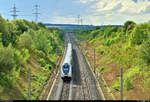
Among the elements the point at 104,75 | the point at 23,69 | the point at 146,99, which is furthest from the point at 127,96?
the point at 23,69

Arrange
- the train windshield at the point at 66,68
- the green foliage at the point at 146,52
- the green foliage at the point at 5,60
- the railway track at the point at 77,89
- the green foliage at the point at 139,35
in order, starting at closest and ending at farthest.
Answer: the green foliage at the point at 5,60, the railway track at the point at 77,89, the train windshield at the point at 66,68, the green foliage at the point at 146,52, the green foliage at the point at 139,35

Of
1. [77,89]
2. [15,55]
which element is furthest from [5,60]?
[77,89]

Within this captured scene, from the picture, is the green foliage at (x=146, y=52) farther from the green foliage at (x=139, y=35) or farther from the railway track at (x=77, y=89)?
the green foliage at (x=139, y=35)

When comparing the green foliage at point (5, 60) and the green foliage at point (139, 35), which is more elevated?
the green foliage at point (139, 35)

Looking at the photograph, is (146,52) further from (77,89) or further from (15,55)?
(15,55)

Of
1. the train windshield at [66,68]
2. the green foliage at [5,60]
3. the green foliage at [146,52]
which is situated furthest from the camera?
the green foliage at [146,52]

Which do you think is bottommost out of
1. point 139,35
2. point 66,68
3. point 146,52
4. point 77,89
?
point 77,89

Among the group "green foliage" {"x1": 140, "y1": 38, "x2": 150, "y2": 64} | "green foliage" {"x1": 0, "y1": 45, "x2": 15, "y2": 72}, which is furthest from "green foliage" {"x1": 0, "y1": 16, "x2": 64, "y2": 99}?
"green foliage" {"x1": 140, "y1": 38, "x2": 150, "y2": 64}

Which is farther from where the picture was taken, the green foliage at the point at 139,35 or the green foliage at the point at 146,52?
the green foliage at the point at 139,35

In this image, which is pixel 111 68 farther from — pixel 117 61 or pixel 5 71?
pixel 5 71

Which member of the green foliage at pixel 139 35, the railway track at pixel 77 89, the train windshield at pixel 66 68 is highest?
the green foliage at pixel 139 35

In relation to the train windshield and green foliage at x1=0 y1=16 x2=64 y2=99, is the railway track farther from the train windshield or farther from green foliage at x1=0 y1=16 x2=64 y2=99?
green foliage at x1=0 y1=16 x2=64 y2=99

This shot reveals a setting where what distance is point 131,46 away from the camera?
55.5 m

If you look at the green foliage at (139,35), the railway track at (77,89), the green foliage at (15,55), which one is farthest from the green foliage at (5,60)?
the green foliage at (139,35)
